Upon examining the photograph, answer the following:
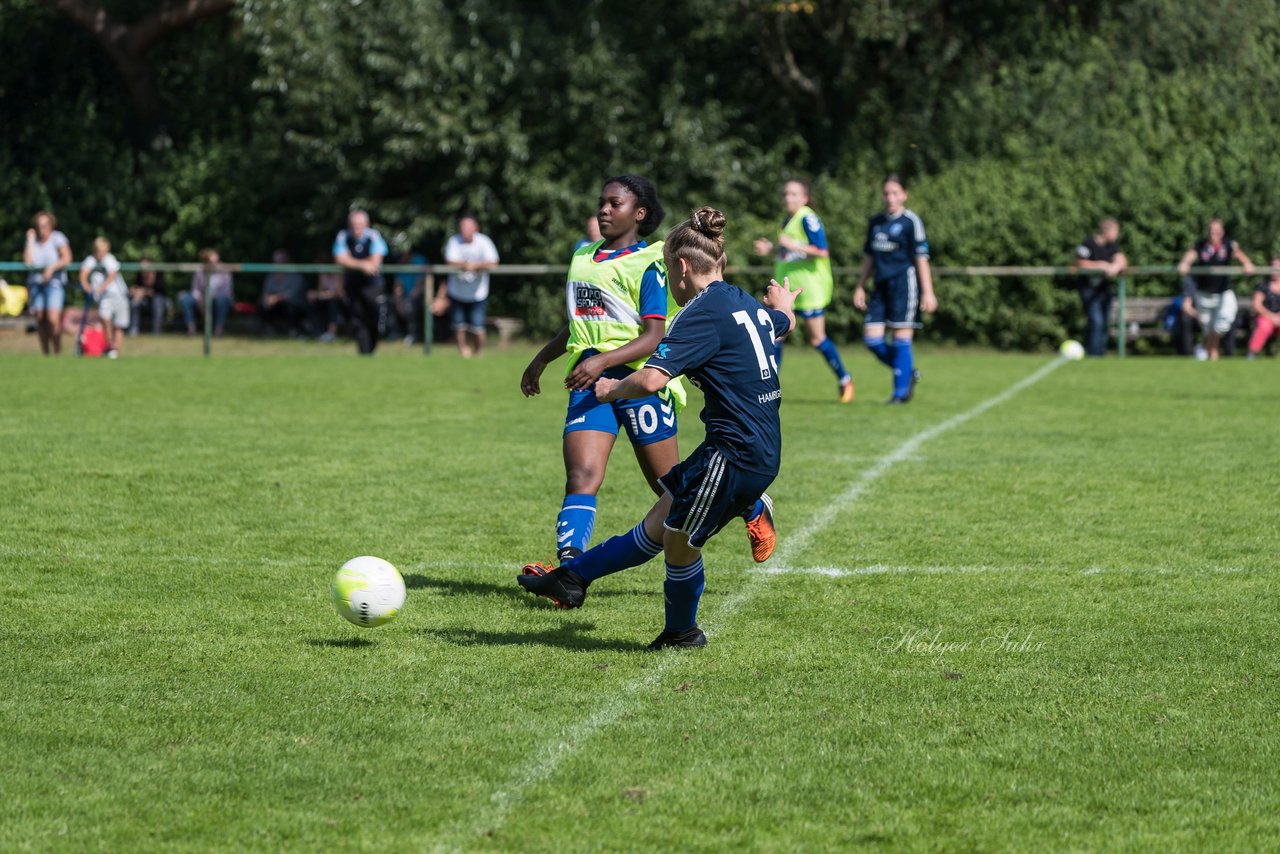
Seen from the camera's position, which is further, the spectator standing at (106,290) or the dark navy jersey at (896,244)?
the spectator standing at (106,290)

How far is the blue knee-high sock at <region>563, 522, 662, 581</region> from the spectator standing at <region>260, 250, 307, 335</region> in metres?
22.2

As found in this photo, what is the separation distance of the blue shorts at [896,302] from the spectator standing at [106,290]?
1141cm

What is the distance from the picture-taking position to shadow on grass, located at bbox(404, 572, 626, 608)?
276 inches

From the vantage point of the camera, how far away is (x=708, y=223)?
19.3 ft

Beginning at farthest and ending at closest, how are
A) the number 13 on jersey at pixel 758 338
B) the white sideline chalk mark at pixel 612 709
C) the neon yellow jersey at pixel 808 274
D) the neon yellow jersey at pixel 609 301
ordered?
the neon yellow jersey at pixel 808 274
the neon yellow jersey at pixel 609 301
the number 13 on jersey at pixel 758 338
the white sideline chalk mark at pixel 612 709

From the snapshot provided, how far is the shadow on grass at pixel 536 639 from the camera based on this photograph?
20.0 ft

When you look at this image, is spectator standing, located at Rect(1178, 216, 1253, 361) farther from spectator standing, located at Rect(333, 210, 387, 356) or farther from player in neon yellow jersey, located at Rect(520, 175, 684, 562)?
player in neon yellow jersey, located at Rect(520, 175, 684, 562)

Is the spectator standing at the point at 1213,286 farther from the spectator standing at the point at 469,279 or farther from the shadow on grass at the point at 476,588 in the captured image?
the shadow on grass at the point at 476,588

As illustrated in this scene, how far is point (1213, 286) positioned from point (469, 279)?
33.9 feet

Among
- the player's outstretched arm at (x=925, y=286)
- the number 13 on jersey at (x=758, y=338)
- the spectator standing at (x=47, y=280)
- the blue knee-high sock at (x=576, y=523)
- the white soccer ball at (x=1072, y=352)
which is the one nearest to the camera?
the number 13 on jersey at (x=758, y=338)

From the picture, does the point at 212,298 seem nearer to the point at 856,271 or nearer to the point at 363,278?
the point at 363,278

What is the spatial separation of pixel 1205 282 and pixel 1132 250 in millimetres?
2150

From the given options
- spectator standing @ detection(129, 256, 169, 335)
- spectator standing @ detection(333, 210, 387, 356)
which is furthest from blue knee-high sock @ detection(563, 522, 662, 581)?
spectator standing @ detection(129, 256, 169, 335)

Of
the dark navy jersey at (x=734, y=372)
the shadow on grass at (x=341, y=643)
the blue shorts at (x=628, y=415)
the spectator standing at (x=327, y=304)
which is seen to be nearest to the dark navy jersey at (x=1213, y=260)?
the spectator standing at (x=327, y=304)
